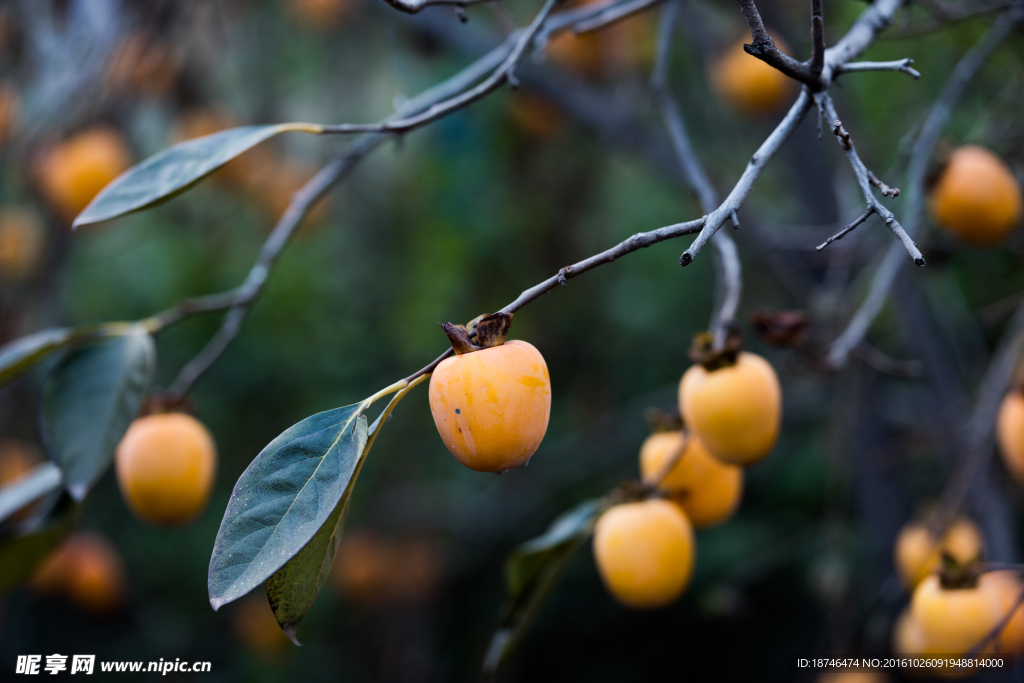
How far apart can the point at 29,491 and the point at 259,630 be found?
1.41m

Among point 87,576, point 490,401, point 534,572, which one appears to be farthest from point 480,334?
point 87,576

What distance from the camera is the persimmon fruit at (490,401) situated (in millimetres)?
465

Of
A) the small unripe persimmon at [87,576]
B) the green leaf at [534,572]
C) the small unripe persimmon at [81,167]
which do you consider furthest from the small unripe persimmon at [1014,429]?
the small unripe persimmon at [87,576]

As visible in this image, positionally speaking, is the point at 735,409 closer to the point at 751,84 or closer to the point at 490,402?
the point at 490,402

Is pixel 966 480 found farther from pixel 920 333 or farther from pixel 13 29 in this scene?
pixel 13 29

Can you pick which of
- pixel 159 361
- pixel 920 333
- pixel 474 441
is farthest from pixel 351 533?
pixel 474 441

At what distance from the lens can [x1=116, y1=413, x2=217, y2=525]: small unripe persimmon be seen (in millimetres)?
792

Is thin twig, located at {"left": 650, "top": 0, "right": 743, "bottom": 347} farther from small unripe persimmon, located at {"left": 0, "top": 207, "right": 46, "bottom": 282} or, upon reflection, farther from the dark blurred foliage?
small unripe persimmon, located at {"left": 0, "top": 207, "right": 46, "bottom": 282}

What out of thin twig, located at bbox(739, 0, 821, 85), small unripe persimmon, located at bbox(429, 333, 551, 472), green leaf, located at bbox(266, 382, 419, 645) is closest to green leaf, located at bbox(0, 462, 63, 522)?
green leaf, located at bbox(266, 382, 419, 645)

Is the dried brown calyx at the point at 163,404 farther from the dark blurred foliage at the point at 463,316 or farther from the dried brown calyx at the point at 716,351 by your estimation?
the dark blurred foliage at the point at 463,316

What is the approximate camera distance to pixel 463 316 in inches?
82.4

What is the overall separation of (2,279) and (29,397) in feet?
1.51

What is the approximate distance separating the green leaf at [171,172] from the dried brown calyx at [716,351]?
375mm

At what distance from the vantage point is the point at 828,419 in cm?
166
